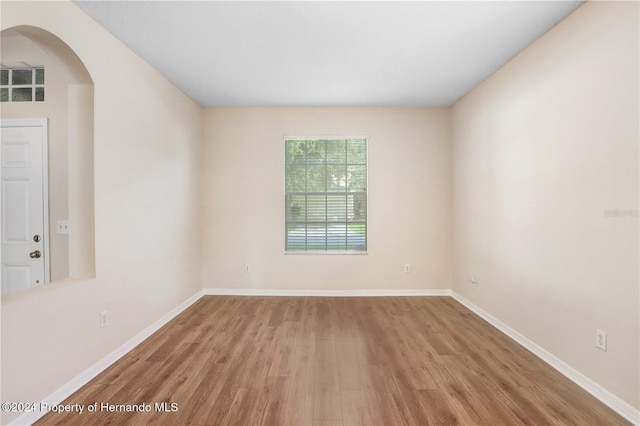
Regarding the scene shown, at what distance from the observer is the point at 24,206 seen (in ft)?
7.39

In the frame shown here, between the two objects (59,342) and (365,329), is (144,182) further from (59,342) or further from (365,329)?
(365,329)

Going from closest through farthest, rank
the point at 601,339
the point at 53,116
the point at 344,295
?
the point at 601,339 < the point at 53,116 < the point at 344,295

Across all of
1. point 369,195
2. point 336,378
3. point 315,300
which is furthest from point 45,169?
point 369,195

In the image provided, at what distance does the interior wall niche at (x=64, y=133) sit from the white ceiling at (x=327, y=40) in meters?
0.44

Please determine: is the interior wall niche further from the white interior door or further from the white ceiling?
the white ceiling

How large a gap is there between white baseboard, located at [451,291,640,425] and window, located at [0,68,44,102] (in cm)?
464

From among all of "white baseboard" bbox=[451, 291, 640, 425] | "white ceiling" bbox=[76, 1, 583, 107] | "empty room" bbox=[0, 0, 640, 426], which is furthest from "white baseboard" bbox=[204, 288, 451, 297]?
"white ceiling" bbox=[76, 1, 583, 107]

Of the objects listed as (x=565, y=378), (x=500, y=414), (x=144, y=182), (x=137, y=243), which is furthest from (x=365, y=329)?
(x=144, y=182)

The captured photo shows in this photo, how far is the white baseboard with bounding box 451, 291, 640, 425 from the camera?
1613 millimetres

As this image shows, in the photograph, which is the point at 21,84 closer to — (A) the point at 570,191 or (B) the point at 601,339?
(A) the point at 570,191

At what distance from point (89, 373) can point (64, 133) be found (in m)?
1.89

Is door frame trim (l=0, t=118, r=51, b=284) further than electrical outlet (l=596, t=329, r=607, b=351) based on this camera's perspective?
Yes

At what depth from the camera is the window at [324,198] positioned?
3963 millimetres

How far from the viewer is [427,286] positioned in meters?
3.90
